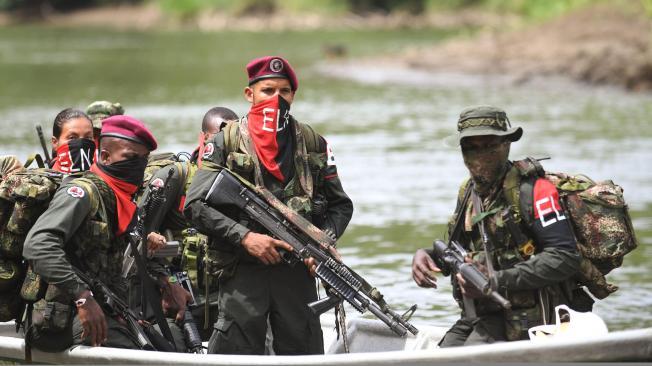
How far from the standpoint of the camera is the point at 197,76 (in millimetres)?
40844

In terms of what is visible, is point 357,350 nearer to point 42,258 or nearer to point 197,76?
point 42,258

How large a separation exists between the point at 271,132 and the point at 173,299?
156cm

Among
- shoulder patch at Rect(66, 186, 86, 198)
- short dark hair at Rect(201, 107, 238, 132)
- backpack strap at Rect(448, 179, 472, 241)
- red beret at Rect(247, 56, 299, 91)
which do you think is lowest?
backpack strap at Rect(448, 179, 472, 241)

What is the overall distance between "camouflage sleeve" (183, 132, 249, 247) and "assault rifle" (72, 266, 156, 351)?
644 mm

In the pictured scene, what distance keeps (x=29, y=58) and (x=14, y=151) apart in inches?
1174

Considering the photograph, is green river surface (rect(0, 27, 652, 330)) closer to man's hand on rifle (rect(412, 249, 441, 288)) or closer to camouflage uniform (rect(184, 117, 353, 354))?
camouflage uniform (rect(184, 117, 353, 354))

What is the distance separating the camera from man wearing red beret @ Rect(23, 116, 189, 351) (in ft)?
21.2

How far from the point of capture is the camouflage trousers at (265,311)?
6.61 meters

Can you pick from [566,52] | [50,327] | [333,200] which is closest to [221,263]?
[333,200]

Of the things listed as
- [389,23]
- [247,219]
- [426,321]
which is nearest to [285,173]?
[247,219]

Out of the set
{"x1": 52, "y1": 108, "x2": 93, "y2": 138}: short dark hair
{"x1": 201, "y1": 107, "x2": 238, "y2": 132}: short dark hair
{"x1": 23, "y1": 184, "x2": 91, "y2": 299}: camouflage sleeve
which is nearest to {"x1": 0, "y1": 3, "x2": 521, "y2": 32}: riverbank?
{"x1": 201, "y1": 107, "x2": 238, "y2": 132}: short dark hair

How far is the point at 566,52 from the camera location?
122 ft

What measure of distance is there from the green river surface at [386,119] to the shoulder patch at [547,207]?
4.49 meters

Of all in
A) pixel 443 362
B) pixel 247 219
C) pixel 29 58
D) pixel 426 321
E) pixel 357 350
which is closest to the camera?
pixel 443 362
